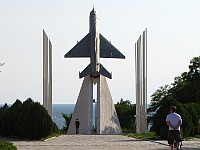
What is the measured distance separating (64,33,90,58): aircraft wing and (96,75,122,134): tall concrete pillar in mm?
2658

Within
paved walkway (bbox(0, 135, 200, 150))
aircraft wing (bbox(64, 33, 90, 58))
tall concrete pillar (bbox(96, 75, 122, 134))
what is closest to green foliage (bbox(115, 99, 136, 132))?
tall concrete pillar (bbox(96, 75, 122, 134))

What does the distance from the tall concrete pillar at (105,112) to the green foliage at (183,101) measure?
11.6 ft

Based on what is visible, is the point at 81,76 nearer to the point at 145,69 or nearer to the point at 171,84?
the point at 145,69

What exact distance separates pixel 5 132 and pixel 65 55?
1811 cm

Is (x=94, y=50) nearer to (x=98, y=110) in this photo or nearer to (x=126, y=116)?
(x=98, y=110)

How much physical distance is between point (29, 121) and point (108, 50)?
20641mm

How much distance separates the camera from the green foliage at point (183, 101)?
30.9m

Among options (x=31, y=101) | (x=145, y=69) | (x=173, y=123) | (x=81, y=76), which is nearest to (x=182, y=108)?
(x=31, y=101)

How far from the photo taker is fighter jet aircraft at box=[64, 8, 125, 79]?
1918 inches

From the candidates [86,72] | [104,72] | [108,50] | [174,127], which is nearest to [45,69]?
[86,72]

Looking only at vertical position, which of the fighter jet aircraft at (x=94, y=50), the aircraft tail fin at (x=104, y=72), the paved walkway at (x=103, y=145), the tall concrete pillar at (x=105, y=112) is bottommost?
the paved walkway at (x=103, y=145)

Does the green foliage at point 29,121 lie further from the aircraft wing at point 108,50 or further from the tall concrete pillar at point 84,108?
the aircraft wing at point 108,50

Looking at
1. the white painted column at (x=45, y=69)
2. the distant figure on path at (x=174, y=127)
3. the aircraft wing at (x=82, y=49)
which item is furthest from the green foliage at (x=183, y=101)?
the distant figure on path at (x=174, y=127)

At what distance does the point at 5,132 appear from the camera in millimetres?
33625
